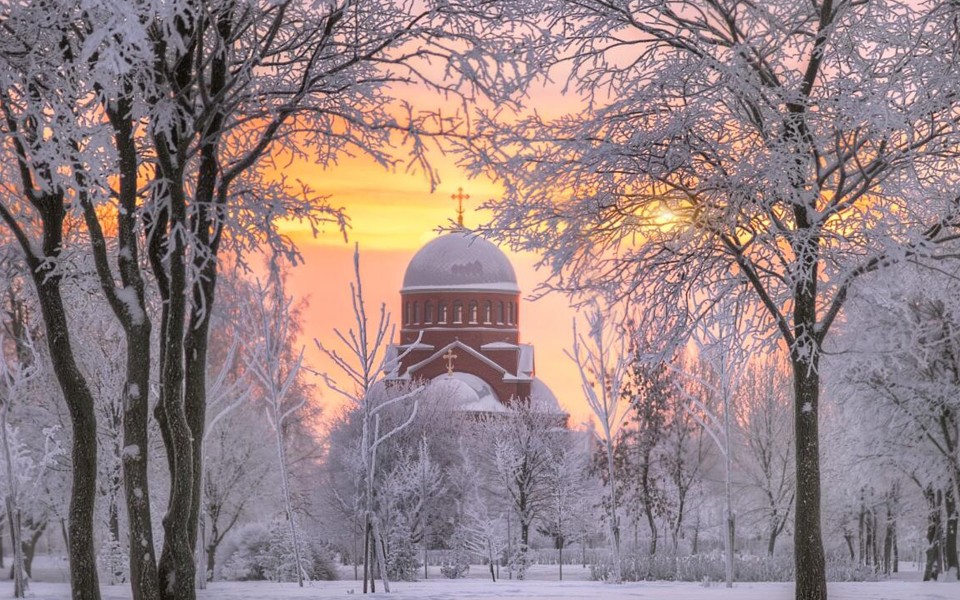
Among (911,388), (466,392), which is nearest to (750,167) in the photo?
(911,388)

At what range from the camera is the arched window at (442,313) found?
66.6m

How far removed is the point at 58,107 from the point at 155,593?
4.22 metres

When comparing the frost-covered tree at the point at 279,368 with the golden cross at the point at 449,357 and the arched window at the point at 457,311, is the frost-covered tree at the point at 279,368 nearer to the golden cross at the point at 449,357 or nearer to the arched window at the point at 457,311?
the golden cross at the point at 449,357

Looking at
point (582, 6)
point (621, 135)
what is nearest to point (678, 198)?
point (621, 135)

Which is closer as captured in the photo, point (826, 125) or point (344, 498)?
point (826, 125)

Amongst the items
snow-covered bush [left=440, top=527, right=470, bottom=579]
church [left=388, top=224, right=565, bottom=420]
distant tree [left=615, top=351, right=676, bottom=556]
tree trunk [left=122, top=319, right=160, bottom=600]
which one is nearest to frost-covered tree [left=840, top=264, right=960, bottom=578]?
distant tree [left=615, top=351, right=676, bottom=556]

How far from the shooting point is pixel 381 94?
1074 centimetres

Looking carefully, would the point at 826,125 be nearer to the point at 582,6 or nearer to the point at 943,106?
the point at 943,106

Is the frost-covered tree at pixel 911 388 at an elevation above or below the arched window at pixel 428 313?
below

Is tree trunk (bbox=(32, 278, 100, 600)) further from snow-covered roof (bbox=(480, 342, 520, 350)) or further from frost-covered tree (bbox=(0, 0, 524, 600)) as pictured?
snow-covered roof (bbox=(480, 342, 520, 350))

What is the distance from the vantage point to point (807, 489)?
11.7 meters

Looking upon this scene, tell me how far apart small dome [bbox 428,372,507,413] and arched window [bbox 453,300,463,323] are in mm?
3638

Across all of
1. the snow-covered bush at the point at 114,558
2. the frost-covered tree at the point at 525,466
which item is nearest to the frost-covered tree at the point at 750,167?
the snow-covered bush at the point at 114,558

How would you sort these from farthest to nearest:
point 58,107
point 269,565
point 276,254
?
1. point 269,565
2. point 276,254
3. point 58,107
